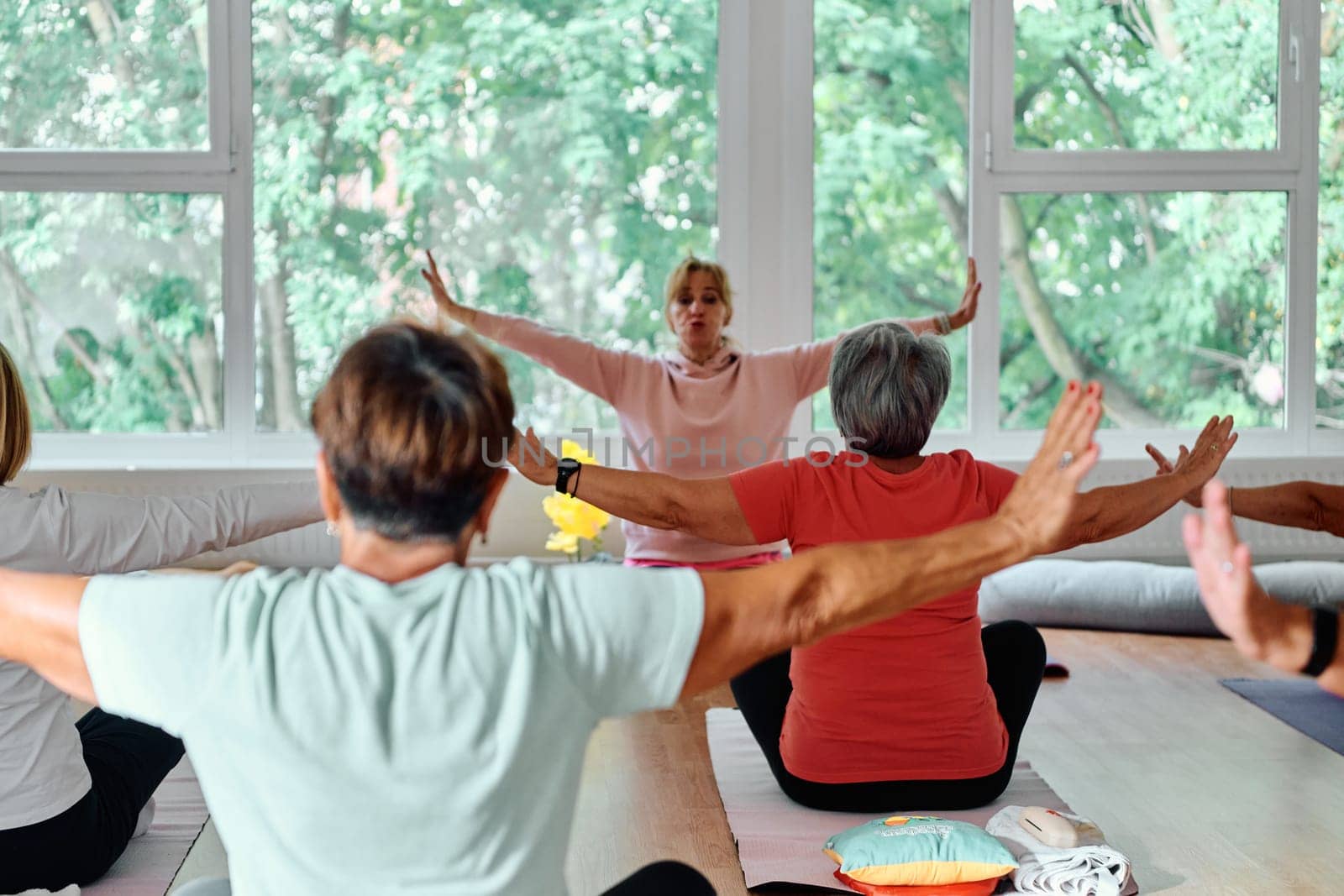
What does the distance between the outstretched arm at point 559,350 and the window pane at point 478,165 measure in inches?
52.2

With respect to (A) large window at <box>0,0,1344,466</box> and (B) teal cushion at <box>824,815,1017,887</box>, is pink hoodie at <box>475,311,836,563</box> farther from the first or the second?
(B) teal cushion at <box>824,815,1017,887</box>

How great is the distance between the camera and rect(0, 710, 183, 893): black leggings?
2.19 meters

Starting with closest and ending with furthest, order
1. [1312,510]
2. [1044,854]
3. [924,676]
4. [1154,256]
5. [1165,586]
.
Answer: [1044,854], [924,676], [1312,510], [1165,586], [1154,256]

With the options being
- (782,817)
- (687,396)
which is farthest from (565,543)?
(782,817)

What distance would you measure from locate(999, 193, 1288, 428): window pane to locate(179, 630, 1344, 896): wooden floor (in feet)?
5.72

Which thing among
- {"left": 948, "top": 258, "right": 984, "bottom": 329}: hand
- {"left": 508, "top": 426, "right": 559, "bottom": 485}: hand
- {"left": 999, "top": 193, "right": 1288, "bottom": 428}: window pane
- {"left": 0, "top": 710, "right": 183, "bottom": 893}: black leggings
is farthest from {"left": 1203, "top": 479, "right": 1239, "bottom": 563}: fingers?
{"left": 999, "top": 193, "right": 1288, "bottom": 428}: window pane

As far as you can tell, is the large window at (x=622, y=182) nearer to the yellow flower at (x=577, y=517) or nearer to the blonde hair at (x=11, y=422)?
the yellow flower at (x=577, y=517)

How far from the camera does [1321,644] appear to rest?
141cm

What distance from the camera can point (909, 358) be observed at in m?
2.56

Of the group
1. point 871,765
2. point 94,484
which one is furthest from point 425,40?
point 871,765

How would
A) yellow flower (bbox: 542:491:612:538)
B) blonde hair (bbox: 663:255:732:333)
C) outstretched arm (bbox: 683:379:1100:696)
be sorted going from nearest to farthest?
outstretched arm (bbox: 683:379:1100:696), blonde hair (bbox: 663:255:732:333), yellow flower (bbox: 542:491:612:538)

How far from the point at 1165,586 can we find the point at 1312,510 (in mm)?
2057

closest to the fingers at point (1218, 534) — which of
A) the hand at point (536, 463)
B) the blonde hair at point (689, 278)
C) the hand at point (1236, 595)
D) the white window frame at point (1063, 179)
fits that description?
the hand at point (1236, 595)

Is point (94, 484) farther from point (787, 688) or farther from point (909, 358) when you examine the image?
point (909, 358)
